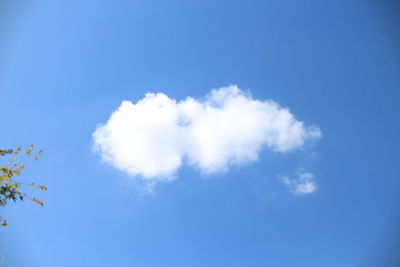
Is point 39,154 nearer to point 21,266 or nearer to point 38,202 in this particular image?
point 38,202

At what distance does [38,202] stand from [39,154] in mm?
1374

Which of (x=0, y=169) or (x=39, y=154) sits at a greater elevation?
(x=39, y=154)

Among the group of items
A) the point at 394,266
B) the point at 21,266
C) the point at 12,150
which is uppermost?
the point at 394,266

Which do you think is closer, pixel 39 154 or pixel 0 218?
pixel 0 218

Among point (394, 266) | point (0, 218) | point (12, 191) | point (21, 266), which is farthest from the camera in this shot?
point (394, 266)

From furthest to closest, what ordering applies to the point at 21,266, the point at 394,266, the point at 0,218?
the point at 394,266 < the point at 21,266 < the point at 0,218

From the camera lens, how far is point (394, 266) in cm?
12138

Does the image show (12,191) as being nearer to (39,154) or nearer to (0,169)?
(0,169)

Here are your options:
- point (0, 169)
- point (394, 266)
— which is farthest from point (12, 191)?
point (394, 266)

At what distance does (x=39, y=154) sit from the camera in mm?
7449

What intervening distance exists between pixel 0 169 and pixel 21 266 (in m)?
130

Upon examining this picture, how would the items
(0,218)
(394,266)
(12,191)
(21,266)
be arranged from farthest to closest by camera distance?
(394,266)
(21,266)
(12,191)
(0,218)

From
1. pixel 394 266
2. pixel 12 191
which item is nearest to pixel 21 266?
pixel 12 191

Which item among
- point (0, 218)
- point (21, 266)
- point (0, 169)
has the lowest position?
point (0, 218)
